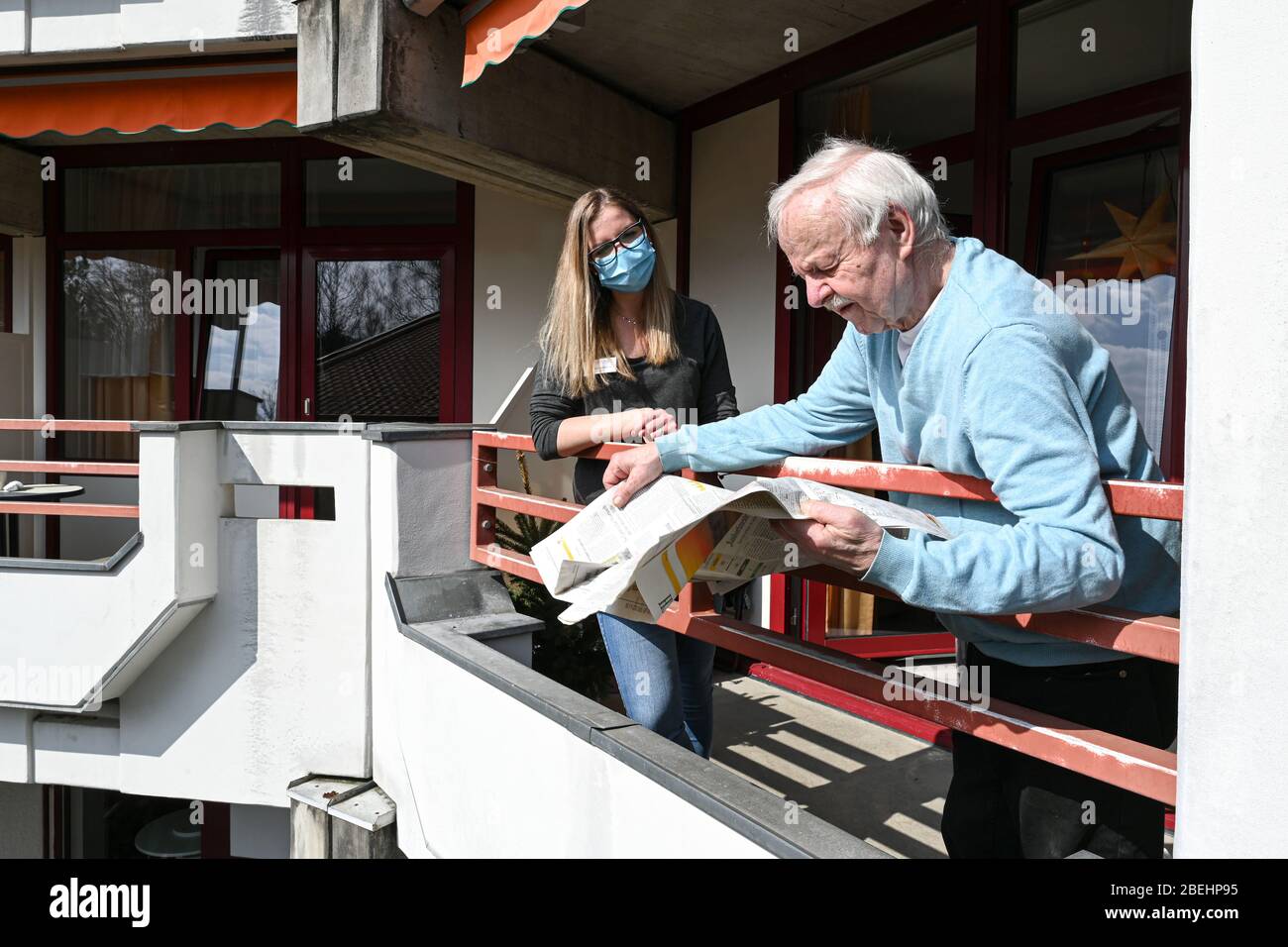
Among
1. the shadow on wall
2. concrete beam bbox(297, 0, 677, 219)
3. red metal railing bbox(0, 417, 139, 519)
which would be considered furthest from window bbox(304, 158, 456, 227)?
red metal railing bbox(0, 417, 139, 519)

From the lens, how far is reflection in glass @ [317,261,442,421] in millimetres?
7180

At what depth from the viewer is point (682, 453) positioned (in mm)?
2094

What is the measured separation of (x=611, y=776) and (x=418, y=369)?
5.63 metres

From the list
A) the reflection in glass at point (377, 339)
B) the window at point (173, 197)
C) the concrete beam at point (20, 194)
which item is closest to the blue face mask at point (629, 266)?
the reflection in glass at point (377, 339)

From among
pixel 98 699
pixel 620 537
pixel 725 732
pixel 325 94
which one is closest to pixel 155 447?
pixel 98 699

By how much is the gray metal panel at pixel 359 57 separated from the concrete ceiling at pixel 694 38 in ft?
1.43

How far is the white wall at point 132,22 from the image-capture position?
4.83 metres

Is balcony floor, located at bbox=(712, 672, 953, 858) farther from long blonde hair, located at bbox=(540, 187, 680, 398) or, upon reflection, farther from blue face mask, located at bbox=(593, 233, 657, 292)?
blue face mask, located at bbox=(593, 233, 657, 292)

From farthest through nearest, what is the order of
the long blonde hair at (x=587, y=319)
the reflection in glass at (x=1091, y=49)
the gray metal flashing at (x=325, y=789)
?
the gray metal flashing at (x=325, y=789)
the reflection in glass at (x=1091, y=49)
the long blonde hair at (x=587, y=319)

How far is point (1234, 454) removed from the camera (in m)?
1.13

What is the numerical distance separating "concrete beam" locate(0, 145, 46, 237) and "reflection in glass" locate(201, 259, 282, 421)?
5.01 ft

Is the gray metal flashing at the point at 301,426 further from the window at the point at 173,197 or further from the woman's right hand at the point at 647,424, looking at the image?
the window at the point at 173,197

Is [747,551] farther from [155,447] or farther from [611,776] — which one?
[155,447]

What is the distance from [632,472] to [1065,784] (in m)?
1.07
